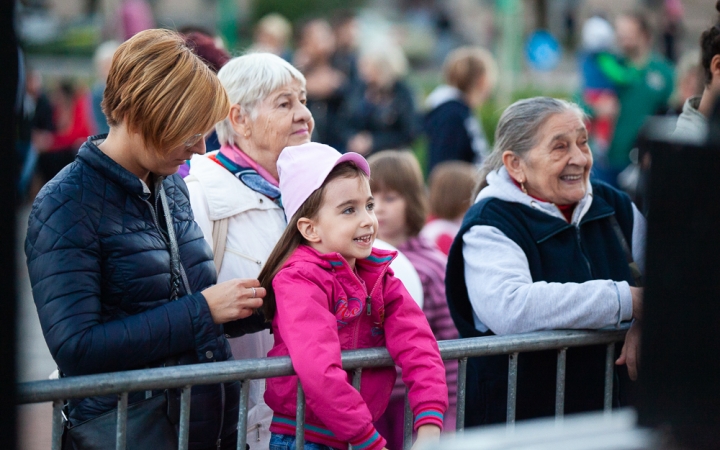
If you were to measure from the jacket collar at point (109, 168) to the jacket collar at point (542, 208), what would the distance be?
1372 millimetres

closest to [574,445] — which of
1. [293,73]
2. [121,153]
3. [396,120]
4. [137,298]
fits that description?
[137,298]

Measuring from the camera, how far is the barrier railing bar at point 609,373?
3.26 metres

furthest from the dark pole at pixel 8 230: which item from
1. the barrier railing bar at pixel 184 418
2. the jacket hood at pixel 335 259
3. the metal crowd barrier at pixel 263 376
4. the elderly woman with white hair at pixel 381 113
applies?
the elderly woman with white hair at pixel 381 113

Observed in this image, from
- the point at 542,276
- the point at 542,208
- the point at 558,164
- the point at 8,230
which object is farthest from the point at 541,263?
the point at 8,230

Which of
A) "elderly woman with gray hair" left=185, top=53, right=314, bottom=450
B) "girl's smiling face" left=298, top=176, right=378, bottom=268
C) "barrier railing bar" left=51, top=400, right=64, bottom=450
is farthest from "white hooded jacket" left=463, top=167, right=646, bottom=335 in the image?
"barrier railing bar" left=51, top=400, right=64, bottom=450

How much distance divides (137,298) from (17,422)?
110 centimetres

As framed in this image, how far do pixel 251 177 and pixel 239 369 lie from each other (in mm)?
969

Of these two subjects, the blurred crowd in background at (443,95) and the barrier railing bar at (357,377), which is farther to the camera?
the blurred crowd in background at (443,95)

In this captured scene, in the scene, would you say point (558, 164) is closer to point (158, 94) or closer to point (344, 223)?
point (344, 223)

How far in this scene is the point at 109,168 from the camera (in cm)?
264

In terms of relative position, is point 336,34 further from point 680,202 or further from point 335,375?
point 680,202

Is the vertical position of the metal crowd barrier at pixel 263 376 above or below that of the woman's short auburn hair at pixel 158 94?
below

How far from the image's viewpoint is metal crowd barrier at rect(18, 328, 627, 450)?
2.40 meters

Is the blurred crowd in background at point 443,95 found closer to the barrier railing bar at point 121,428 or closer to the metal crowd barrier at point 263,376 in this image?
the metal crowd barrier at point 263,376
